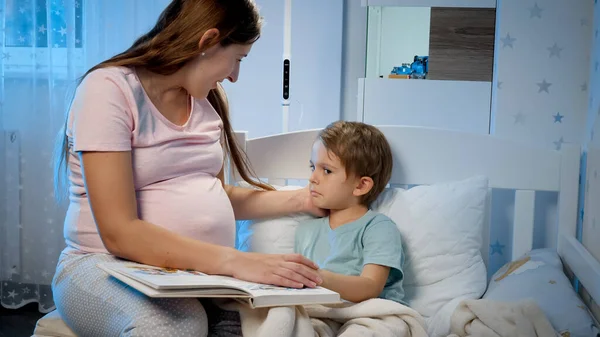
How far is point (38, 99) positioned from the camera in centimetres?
257

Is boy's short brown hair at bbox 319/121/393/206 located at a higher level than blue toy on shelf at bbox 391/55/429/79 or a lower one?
lower

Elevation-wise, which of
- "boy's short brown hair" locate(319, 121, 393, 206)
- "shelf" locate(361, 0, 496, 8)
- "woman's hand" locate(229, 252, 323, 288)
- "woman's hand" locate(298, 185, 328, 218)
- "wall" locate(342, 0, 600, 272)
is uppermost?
"shelf" locate(361, 0, 496, 8)

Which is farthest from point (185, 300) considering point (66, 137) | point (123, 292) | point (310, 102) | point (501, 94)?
point (310, 102)

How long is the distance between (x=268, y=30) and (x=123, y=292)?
177 centimetres

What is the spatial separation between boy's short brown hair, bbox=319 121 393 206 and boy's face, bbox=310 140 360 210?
1cm

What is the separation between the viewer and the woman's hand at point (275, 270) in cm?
113

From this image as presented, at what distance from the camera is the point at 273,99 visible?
2727 millimetres

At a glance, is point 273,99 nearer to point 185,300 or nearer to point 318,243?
point 318,243

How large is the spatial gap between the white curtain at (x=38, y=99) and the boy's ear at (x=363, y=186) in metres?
1.34

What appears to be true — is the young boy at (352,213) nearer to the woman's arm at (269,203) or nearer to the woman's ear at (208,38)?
the woman's arm at (269,203)

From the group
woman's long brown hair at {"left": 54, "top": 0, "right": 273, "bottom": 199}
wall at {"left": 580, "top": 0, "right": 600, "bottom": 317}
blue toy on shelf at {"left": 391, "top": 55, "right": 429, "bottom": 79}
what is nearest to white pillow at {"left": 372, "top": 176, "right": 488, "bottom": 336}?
wall at {"left": 580, "top": 0, "right": 600, "bottom": 317}

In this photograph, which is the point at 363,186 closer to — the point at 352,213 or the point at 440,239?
the point at 352,213

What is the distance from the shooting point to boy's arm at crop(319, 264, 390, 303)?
4.20 ft

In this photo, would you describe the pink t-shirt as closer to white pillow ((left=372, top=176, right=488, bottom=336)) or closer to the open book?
the open book
